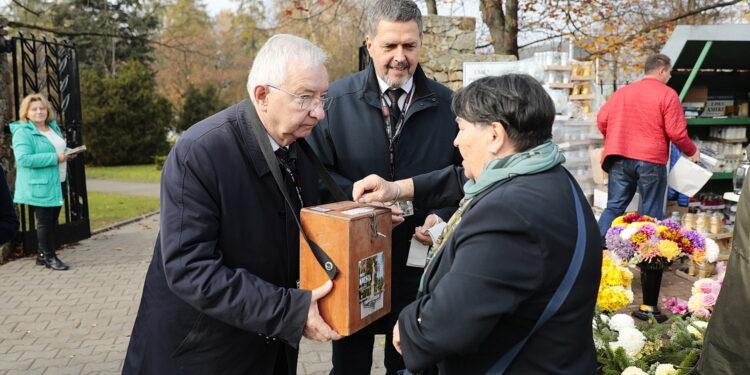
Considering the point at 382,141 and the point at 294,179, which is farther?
the point at 382,141

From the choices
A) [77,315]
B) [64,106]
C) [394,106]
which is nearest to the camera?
[394,106]

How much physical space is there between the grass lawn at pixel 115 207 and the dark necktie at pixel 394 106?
810 cm

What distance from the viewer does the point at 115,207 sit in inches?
459

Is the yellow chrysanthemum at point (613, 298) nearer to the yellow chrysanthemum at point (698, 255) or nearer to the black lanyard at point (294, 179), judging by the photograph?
the yellow chrysanthemum at point (698, 255)

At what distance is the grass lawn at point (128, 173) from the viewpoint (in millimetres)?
17797

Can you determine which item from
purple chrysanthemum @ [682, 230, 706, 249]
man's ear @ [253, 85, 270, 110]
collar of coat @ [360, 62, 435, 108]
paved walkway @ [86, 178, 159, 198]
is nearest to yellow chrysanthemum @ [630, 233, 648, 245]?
purple chrysanthemum @ [682, 230, 706, 249]

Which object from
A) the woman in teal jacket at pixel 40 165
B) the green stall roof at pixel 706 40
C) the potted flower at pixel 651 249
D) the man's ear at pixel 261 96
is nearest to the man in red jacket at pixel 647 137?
the green stall roof at pixel 706 40

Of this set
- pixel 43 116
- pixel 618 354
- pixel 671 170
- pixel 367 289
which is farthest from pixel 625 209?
pixel 43 116

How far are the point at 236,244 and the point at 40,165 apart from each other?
18.4 feet

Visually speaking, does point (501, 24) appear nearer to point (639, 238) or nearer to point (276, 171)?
point (639, 238)

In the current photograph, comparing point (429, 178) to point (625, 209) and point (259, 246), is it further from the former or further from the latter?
point (625, 209)

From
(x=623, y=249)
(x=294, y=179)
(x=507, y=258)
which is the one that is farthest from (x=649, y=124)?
(x=507, y=258)

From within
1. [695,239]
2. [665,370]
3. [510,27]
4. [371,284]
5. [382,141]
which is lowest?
[665,370]

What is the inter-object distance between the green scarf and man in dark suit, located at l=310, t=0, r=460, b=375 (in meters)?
1.06
